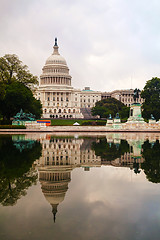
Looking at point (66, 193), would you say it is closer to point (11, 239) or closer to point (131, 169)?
point (11, 239)

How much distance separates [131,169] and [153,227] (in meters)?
5.97

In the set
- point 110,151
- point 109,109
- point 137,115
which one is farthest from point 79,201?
point 109,109

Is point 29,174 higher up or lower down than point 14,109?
lower down

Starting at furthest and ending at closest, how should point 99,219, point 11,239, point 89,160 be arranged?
point 89,160 < point 99,219 < point 11,239

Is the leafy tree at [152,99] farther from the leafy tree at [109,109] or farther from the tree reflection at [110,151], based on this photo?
the tree reflection at [110,151]

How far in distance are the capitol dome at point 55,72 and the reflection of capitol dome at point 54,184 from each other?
142862 millimetres

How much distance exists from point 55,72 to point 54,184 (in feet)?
483

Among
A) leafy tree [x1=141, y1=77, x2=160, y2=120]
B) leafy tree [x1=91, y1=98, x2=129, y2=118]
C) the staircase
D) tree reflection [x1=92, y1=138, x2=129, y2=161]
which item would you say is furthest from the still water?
the staircase

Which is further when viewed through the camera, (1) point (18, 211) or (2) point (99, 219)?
(1) point (18, 211)

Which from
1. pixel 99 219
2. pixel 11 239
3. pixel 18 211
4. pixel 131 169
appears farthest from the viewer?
pixel 131 169

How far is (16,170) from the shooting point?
10.7 m

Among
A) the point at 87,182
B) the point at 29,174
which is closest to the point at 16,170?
the point at 29,174

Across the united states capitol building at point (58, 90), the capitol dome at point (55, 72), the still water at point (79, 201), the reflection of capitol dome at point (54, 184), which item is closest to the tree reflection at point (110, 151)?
the still water at point (79, 201)

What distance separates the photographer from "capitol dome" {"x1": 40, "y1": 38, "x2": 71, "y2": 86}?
151625 mm
